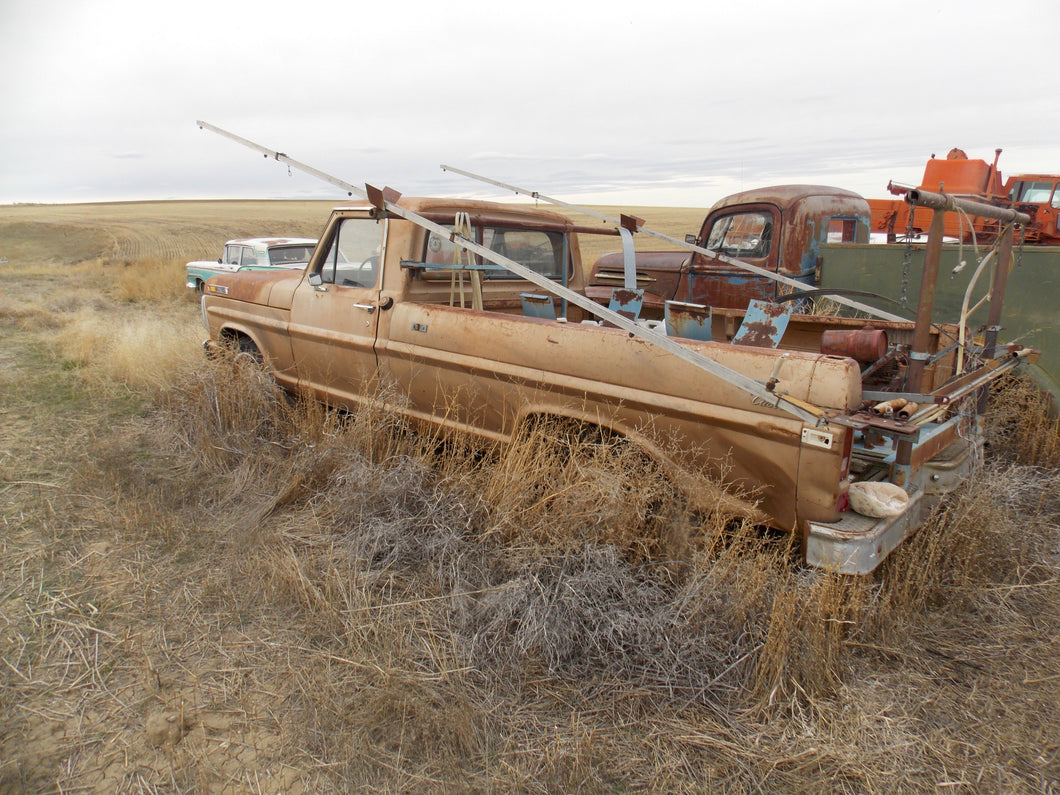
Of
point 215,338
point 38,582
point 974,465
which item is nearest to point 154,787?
point 38,582

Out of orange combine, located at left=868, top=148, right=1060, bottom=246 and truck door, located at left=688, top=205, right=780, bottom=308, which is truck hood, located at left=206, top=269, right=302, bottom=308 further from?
orange combine, located at left=868, top=148, right=1060, bottom=246

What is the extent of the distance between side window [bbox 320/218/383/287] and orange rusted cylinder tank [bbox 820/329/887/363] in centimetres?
261

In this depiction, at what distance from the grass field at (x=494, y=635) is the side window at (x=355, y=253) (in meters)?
0.99

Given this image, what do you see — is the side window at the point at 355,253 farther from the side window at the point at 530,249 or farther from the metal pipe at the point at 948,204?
the metal pipe at the point at 948,204

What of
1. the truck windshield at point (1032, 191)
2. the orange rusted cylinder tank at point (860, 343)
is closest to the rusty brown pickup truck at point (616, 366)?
the orange rusted cylinder tank at point (860, 343)

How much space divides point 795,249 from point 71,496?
622 centimetres

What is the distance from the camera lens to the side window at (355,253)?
168 inches

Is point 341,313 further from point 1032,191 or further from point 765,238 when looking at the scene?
point 1032,191

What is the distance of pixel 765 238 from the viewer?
677 centimetres

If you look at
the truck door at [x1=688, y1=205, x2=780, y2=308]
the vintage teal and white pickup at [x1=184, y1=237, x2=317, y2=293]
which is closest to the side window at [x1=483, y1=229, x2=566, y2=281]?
the truck door at [x1=688, y1=205, x2=780, y2=308]

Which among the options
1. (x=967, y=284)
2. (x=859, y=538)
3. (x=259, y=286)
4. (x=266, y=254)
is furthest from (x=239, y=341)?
→ (x=266, y=254)

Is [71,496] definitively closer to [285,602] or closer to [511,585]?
[285,602]

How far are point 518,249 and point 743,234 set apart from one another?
3.33m

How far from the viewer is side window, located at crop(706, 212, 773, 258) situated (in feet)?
22.2
